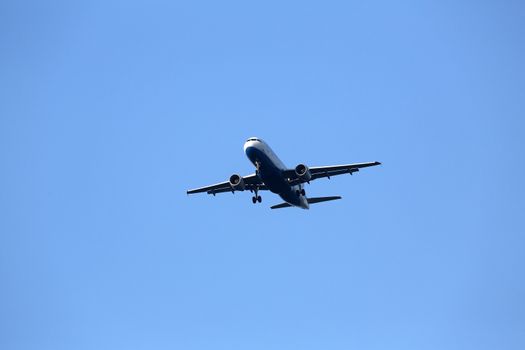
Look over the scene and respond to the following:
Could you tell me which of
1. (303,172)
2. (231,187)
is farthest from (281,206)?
(303,172)

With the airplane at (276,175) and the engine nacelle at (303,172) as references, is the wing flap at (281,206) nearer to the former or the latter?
the airplane at (276,175)

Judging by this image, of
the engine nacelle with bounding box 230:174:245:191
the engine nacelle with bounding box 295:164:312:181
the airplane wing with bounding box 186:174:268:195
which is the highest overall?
the airplane wing with bounding box 186:174:268:195

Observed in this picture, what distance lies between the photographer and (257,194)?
73.5 metres

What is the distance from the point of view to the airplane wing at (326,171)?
230 feet

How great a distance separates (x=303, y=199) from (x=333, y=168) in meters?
5.61

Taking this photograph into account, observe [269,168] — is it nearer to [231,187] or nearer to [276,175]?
[276,175]

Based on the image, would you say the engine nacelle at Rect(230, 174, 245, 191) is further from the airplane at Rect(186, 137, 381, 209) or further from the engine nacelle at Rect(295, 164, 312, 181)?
the engine nacelle at Rect(295, 164, 312, 181)

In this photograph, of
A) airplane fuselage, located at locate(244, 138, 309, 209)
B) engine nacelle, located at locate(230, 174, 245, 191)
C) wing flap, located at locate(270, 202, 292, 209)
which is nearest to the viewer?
airplane fuselage, located at locate(244, 138, 309, 209)

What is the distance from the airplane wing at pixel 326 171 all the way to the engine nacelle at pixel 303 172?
17.5 inches

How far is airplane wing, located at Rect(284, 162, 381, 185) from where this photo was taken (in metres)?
70.0

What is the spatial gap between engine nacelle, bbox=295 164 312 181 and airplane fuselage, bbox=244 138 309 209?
1.23 metres

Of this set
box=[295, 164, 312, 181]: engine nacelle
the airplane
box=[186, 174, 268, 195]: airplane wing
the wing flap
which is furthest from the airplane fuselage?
the wing flap

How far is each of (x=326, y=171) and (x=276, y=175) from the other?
497 cm

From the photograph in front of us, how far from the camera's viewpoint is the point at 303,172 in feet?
228
